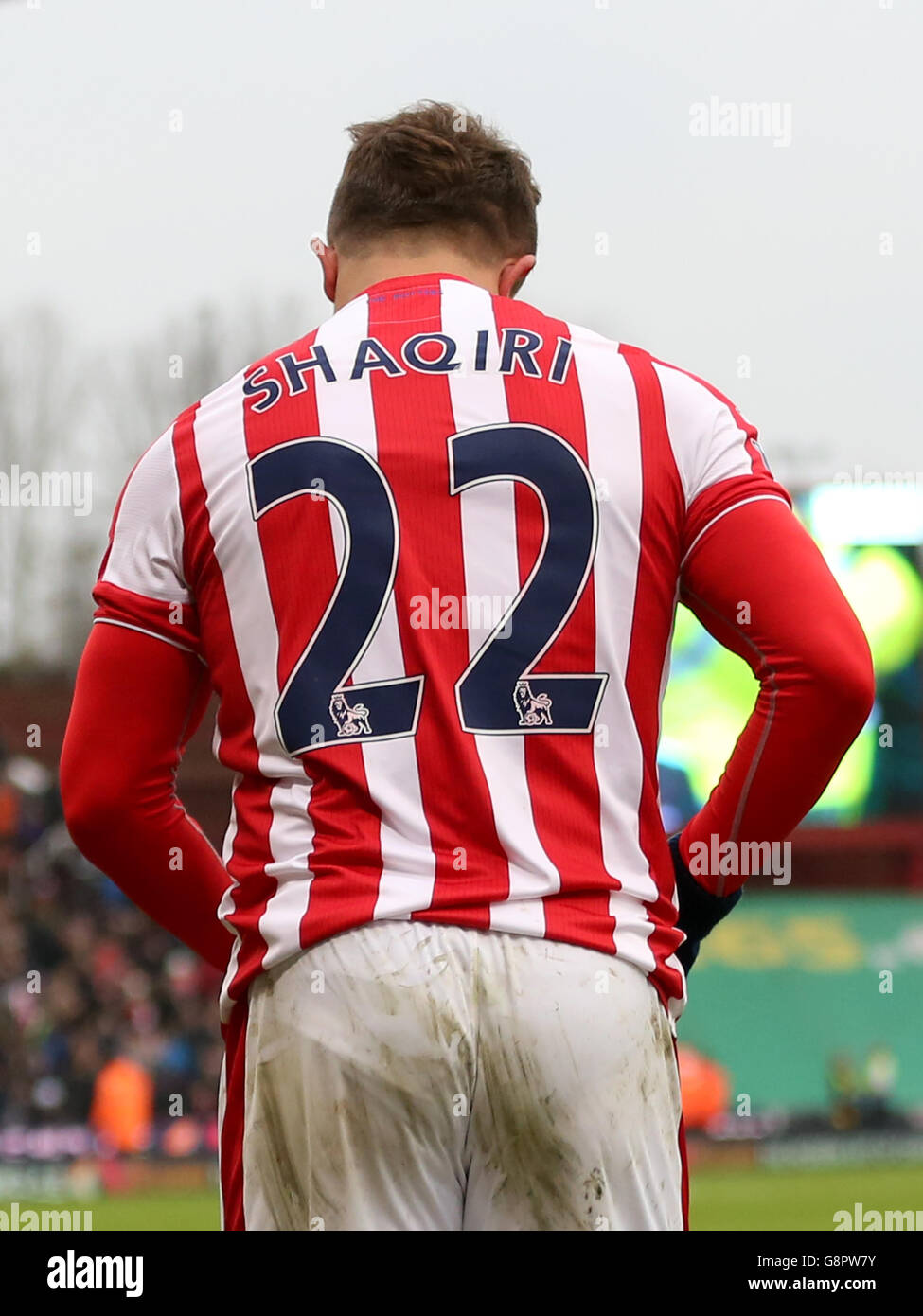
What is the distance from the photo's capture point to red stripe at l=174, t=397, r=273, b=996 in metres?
1.88

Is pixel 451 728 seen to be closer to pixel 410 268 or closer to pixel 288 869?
pixel 288 869

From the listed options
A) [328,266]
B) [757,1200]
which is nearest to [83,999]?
[757,1200]

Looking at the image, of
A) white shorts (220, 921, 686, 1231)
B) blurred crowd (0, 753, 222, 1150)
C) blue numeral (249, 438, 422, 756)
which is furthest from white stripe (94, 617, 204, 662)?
blurred crowd (0, 753, 222, 1150)

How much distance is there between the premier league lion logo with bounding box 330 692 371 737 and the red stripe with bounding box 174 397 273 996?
122mm

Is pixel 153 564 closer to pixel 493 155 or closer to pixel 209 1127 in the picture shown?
pixel 493 155

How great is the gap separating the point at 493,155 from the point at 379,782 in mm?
848

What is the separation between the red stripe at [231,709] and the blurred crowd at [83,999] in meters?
11.3

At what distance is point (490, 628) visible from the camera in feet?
6.03

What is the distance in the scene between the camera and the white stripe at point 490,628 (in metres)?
1.80

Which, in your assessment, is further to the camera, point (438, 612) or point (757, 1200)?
point (757, 1200)

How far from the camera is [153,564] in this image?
1972mm

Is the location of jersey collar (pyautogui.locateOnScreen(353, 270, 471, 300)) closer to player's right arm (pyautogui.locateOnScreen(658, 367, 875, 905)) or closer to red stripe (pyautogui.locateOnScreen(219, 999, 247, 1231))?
player's right arm (pyautogui.locateOnScreen(658, 367, 875, 905))

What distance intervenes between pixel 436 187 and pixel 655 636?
0.64 m

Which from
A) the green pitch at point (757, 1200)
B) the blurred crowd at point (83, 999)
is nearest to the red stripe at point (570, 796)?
the green pitch at point (757, 1200)
